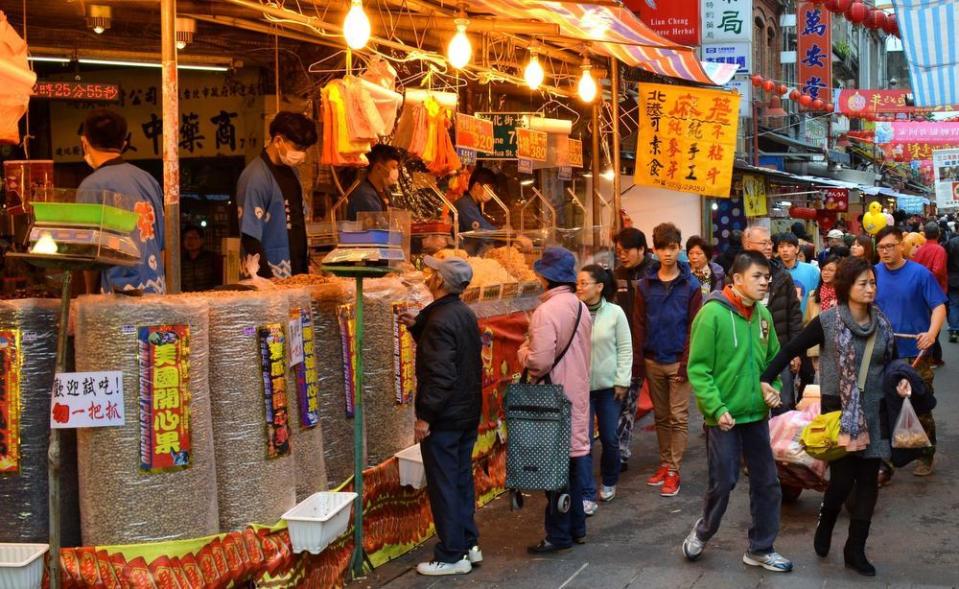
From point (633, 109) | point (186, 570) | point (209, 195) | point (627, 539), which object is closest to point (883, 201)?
point (633, 109)

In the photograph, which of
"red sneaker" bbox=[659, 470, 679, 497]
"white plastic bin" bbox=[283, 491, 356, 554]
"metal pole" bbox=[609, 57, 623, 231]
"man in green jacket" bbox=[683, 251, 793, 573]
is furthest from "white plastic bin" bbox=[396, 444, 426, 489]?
"metal pole" bbox=[609, 57, 623, 231]

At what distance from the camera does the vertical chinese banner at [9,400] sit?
4.98 m

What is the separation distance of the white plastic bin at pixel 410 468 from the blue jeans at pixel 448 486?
0.53 meters

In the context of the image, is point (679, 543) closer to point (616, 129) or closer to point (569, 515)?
point (569, 515)

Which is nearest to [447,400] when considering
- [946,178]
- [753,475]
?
[753,475]

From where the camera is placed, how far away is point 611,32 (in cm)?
975

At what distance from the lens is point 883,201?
44812 millimetres

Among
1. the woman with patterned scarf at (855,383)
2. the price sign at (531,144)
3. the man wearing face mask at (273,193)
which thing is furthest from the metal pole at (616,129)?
the woman with patterned scarf at (855,383)

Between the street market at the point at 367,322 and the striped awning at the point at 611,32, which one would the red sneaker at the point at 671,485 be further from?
the striped awning at the point at 611,32

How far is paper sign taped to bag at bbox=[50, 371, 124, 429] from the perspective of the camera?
4.85m

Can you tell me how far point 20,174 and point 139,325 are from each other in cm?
360

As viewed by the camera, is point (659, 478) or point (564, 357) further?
point (659, 478)

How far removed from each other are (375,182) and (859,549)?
4907mm

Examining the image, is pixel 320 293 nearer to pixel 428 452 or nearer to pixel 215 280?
pixel 428 452
